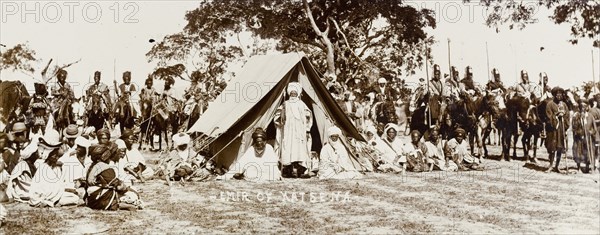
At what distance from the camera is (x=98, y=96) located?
12.5m

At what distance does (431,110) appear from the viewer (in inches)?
482

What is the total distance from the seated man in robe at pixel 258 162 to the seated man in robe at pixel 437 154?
9.67 ft

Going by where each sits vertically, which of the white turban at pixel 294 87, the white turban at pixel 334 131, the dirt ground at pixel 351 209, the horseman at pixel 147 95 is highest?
the horseman at pixel 147 95

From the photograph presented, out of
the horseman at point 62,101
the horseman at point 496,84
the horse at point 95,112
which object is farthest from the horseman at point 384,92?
the horseman at point 62,101

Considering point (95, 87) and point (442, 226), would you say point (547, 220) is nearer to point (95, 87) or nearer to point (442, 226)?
point (442, 226)

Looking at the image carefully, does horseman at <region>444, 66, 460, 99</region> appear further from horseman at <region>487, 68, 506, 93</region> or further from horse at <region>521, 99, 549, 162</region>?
horse at <region>521, 99, 549, 162</region>

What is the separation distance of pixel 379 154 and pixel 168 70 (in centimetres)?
1200

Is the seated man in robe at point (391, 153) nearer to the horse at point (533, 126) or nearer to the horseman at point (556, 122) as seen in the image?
the horseman at point (556, 122)

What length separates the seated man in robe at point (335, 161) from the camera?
897 cm

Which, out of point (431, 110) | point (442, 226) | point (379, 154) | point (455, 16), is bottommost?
point (442, 226)

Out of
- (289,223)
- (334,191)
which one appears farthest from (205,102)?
(289,223)

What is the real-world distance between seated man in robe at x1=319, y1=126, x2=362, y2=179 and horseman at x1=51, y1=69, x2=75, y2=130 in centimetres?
604

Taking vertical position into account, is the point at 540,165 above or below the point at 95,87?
below

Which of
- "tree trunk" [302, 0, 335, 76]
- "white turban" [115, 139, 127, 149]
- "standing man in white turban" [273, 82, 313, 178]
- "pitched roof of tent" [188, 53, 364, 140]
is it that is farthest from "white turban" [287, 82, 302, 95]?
"tree trunk" [302, 0, 335, 76]
